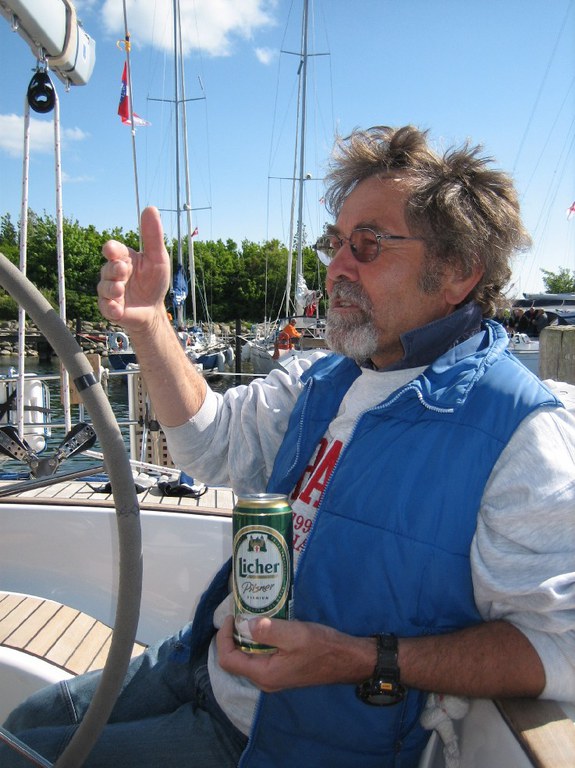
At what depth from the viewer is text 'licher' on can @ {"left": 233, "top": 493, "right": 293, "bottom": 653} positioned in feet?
3.19

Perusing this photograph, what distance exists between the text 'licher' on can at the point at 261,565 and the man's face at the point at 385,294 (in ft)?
1.90

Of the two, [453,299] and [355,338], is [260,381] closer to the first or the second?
[355,338]

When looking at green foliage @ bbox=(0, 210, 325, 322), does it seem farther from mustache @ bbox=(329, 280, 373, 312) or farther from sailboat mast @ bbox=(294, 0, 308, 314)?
mustache @ bbox=(329, 280, 373, 312)

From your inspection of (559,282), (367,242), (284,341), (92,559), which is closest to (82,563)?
(92,559)

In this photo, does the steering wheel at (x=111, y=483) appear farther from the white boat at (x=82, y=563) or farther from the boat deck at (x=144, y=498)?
the boat deck at (x=144, y=498)

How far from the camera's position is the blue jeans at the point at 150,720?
1285mm

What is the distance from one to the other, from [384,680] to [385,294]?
84cm

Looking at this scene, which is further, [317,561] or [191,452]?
[191,452]

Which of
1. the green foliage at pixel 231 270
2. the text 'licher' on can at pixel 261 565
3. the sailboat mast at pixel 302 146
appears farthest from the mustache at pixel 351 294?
the green foliage at pixel 231 270

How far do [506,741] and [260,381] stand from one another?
1036mm

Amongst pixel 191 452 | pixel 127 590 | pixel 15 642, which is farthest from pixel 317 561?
pixel 15 642

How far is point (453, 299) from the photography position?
1518mm

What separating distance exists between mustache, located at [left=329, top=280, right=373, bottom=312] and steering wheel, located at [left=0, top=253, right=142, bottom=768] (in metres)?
0.73

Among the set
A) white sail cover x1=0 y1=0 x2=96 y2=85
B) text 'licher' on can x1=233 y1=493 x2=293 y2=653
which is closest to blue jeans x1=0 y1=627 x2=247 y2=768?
text 'licher' on can x1=233 y1=493 x2=293 y2=653
